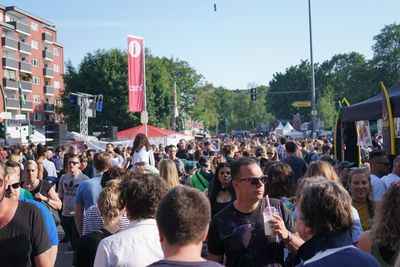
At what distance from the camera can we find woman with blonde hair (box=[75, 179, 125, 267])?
11.4ft

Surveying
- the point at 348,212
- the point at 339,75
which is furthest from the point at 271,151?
the point at 339,75

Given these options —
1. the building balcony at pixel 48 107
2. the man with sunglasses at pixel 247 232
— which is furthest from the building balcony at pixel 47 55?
the man with sunglasses at pixel 247 232

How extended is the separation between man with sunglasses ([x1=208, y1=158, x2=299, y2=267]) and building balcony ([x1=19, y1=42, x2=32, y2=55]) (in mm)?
73134

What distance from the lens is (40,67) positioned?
3093 inches

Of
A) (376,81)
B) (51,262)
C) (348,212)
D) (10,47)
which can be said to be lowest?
(51,262)

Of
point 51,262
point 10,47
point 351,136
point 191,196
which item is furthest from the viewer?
point 10,47

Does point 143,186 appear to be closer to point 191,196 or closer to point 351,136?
point 191,196

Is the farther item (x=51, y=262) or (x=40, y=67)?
(x=40, y=67)

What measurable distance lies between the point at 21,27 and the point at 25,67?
5391 millimetres

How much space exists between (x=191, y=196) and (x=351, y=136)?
12.9 m

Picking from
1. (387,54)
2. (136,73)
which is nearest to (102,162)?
(136,73)

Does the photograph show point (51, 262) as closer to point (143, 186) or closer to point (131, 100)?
point (143, 186)

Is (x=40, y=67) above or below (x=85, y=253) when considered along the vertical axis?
above

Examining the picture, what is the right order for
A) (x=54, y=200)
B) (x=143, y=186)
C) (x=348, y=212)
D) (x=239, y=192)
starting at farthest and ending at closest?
1. (x=54, y=200)
2. (x=239, y=192)
3. (x=143, y=186)
4. (x=348, y=212)
